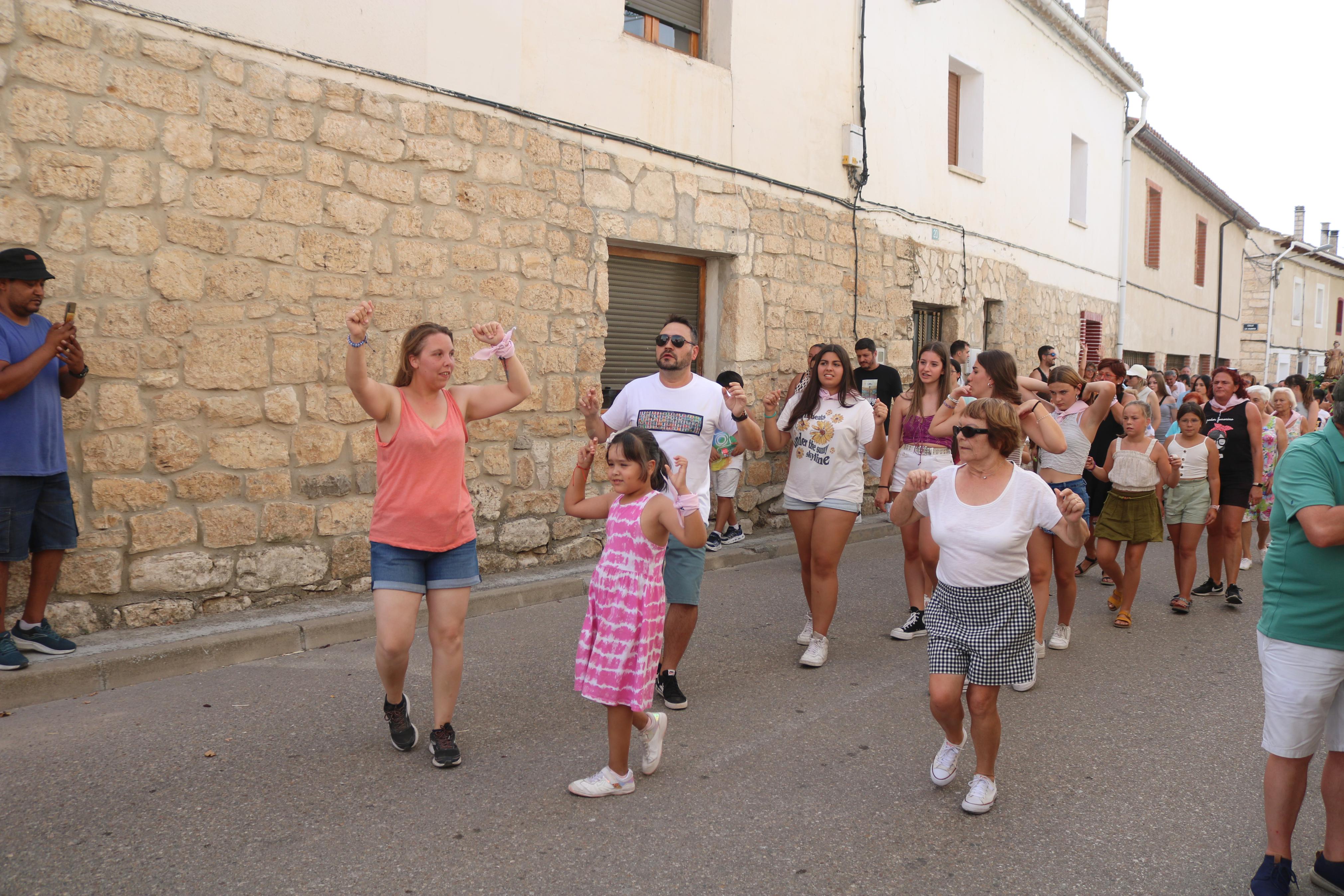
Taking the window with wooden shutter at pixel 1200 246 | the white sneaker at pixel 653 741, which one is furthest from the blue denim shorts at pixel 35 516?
the window with wooden shutter at pixel 1200 246

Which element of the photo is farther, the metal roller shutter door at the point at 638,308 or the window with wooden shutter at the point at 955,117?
the window with wooden shutter at the point at 955,117

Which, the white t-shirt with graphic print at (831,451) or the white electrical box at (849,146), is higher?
the white electrical box at (849,146)

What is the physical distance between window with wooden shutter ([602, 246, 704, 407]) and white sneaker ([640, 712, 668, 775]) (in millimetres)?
4855

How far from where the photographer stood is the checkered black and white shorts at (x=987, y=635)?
11.7 ft

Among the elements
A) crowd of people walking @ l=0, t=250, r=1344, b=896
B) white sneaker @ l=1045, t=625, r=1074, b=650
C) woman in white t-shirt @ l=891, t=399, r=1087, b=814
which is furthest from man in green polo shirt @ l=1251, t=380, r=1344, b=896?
white sneaker @ l=1045, t=625, r=1074, b=650

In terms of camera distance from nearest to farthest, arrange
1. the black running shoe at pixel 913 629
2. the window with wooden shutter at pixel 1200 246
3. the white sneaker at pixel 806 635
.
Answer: the white sneaker at pixel 806 635 → the black running shoe at pixel 913 629 → the window with wooden shutter at pixel 1200 246

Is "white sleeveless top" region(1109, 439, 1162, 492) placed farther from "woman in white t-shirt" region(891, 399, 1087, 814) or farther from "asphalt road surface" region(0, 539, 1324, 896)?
"woman in white t-shirt" region(891, 399, 1087, 814)

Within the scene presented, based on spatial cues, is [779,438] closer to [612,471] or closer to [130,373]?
[612,471]

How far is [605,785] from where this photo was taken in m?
3.68

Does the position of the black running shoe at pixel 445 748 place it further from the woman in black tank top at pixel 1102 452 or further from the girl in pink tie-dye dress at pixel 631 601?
the woman in black tank top at pixel 1102 452

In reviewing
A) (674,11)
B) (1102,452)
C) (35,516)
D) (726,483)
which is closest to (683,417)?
(35,516)

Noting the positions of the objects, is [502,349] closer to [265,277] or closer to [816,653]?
[816,653]

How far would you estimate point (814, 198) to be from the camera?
10438 millimetres

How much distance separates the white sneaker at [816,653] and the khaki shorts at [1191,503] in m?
3.30
